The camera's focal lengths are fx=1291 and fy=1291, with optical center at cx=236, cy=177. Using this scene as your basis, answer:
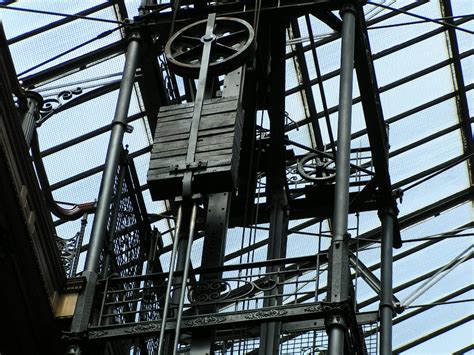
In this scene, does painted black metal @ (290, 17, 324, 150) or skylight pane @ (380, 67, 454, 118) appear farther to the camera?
skylight pane @ (380, 67, 454, 118)

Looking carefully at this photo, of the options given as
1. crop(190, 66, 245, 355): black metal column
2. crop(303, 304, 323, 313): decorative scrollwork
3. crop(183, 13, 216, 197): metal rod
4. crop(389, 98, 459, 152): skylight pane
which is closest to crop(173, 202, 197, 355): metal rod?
crop(183, 13, 216, 197): metal rod

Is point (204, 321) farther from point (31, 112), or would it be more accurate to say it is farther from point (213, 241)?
point (31, 112)

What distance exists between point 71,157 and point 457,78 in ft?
24.8

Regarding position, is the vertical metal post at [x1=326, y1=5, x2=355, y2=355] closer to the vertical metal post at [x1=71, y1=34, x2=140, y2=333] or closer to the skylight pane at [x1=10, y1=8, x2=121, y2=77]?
the vertical metal post at [x1=71, y1=34, x2=140, y2=333]

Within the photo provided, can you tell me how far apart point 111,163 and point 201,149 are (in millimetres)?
1260

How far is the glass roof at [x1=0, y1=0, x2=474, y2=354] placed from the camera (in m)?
20.6

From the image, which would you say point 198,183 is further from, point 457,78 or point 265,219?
point 457,78

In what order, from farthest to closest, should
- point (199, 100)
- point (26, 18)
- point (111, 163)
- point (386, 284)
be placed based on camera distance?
1. point (26, 18)
2. point (386, 284)
3. point (111, 163)
4. point (199, 100)

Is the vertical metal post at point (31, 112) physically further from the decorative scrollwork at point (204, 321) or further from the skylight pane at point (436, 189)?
the skylight pane at point (436, 189)

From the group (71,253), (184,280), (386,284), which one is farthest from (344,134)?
(386,284)

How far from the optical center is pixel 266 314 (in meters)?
12.7

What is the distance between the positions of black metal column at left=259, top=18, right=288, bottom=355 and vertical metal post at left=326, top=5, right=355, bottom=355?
1.33 metres

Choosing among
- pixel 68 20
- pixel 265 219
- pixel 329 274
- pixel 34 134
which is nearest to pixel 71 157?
pixel 68 20

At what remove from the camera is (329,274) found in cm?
1266
